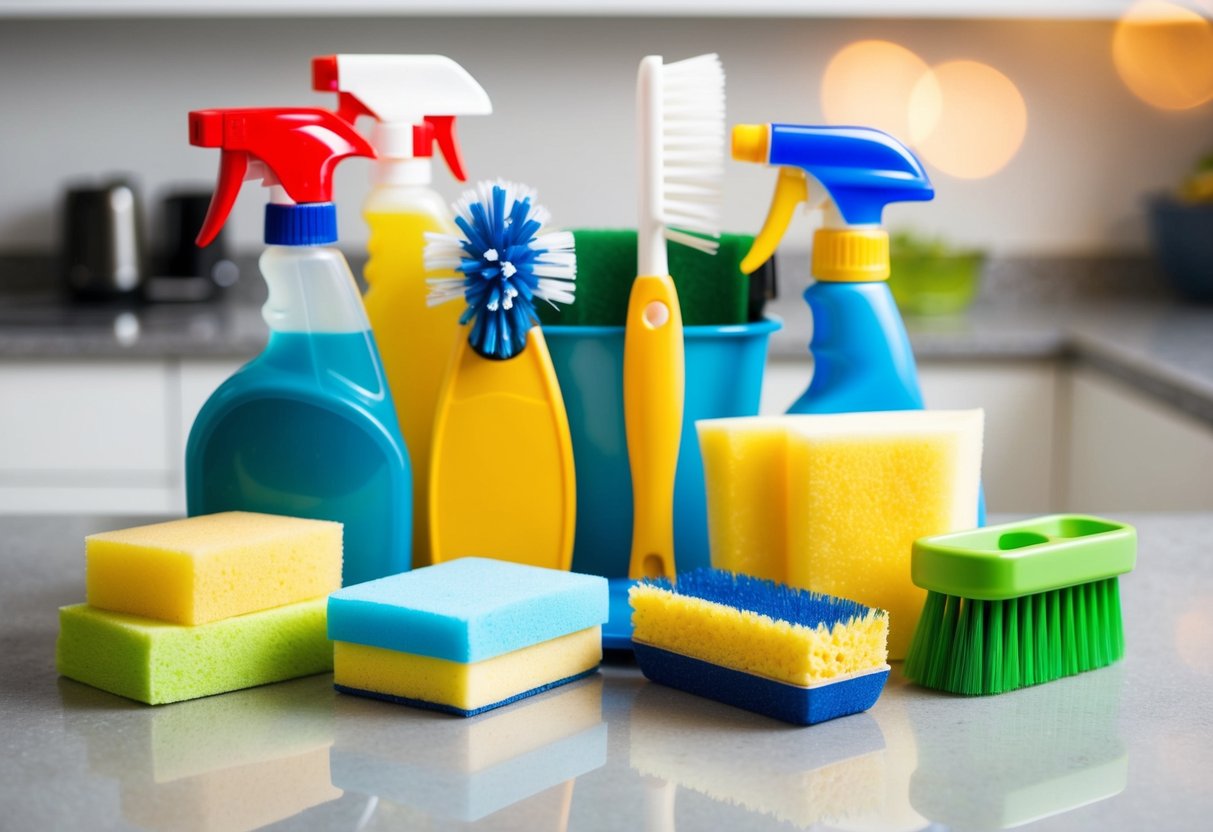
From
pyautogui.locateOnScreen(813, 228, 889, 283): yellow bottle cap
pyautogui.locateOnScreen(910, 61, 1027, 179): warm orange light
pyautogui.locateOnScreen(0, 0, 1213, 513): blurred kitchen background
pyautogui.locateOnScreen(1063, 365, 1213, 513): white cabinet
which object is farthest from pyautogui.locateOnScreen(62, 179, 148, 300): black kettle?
pyautogui.locateOnScreen(813, 228, 889, 283): yellow bottle cap

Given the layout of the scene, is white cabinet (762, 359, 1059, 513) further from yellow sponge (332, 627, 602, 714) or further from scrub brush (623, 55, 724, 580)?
yellow sponge (332, 627, 602, 714)

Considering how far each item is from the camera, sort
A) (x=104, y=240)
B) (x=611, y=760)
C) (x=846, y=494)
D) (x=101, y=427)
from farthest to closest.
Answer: (x=104, y=240) → (x=101, y=427) → (x=846, y=494) → (x=611, y=760)

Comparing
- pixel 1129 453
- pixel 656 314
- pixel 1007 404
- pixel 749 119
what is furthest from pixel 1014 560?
pixel 749 119

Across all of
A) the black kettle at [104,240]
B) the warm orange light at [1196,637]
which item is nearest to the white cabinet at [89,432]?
the black kettle at [104,240]

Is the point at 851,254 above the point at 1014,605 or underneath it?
above

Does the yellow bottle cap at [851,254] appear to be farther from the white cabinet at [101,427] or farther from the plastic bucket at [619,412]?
the white cabinet at [101,427]

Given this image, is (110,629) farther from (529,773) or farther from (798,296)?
(798,296)

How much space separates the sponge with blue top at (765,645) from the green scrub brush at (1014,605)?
44mm

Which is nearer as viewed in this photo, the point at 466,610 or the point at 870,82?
the point at 466,610

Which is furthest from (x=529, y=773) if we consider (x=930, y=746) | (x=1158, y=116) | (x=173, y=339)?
(x=1158, y=116)

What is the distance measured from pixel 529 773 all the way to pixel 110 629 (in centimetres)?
24

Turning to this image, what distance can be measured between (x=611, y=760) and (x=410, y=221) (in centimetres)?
40

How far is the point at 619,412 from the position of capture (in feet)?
2.82

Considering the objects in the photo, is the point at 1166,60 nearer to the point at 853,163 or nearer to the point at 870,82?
the point at 870,82
